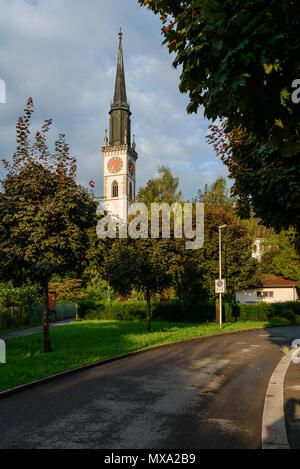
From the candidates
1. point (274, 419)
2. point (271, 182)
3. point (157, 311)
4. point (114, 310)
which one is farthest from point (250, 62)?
point (114, 310)

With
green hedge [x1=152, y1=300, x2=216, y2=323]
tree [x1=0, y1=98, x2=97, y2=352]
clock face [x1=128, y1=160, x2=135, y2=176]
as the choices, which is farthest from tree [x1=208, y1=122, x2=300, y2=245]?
clock face [x1=128, y1=160, x2=135, y2=176]

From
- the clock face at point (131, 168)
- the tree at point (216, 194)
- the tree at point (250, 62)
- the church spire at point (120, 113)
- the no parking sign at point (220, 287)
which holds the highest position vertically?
the church spire at point (120, 113)

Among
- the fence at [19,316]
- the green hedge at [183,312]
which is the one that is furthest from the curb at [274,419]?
the green hedge at [183,312]

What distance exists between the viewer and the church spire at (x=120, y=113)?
280 feet

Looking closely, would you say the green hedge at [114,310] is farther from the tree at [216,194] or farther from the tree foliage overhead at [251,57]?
the tree foliage overhead at [251,57]

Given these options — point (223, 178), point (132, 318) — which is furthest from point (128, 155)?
point (132, 318)

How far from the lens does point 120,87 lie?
3410 inches

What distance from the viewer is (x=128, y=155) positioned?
90.4 m

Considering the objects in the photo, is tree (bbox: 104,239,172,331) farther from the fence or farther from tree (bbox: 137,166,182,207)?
tree (bbox: 137,166,182,207)

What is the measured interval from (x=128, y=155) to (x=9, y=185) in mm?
79263

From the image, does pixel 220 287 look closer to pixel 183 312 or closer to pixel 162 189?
pixel 183 312

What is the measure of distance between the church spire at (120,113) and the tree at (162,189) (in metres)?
44.1

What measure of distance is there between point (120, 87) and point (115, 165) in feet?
59.9

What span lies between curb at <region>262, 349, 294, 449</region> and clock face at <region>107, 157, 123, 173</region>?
84179 mm
